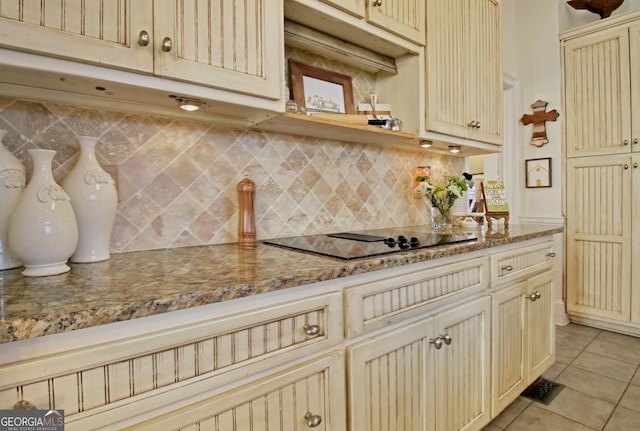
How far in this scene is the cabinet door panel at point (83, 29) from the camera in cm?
76

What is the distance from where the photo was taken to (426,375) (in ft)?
3.85

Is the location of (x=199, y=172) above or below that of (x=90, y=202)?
above

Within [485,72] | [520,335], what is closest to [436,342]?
[520,335]

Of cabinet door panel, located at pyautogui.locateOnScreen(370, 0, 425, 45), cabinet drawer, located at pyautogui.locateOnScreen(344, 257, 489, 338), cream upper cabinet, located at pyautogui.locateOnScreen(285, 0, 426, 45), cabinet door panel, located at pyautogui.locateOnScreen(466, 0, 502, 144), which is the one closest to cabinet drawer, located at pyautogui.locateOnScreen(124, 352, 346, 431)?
cabinet drawer, located at pyautogui.locateOnScreen(344, 257, 489, 338)

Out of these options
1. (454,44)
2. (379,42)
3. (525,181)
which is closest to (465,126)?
(454,44)

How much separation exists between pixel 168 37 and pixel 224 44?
0.17 metres

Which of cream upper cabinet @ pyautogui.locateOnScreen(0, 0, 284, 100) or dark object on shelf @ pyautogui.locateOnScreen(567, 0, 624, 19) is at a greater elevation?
dark object on shelf @ pyautogui.locateOnScreen(567, 0, 624, 19)

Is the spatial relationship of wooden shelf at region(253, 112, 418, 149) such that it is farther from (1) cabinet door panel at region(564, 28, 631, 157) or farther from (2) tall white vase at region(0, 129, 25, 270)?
(1) cabinet door panel at region(564, 28, 631, 157)

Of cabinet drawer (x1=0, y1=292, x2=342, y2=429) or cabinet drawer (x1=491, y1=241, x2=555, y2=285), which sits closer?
cabinet drawer (x1=0, y1=292, x2=342, y2=429)

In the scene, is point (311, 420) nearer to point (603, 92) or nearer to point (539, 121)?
point (539, 121)

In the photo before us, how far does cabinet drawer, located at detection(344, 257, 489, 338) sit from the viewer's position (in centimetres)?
97

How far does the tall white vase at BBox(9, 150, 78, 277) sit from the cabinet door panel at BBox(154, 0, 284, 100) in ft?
1.37

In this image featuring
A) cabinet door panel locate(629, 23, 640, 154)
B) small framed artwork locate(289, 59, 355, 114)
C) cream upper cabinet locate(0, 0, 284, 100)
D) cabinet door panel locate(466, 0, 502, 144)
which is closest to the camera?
cream upper cabinet locate(0, 0, 284, 100)

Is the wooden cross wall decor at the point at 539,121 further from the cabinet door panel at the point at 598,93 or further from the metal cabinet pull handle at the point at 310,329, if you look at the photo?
the metal cabinet pull handle at the point at 310,329
